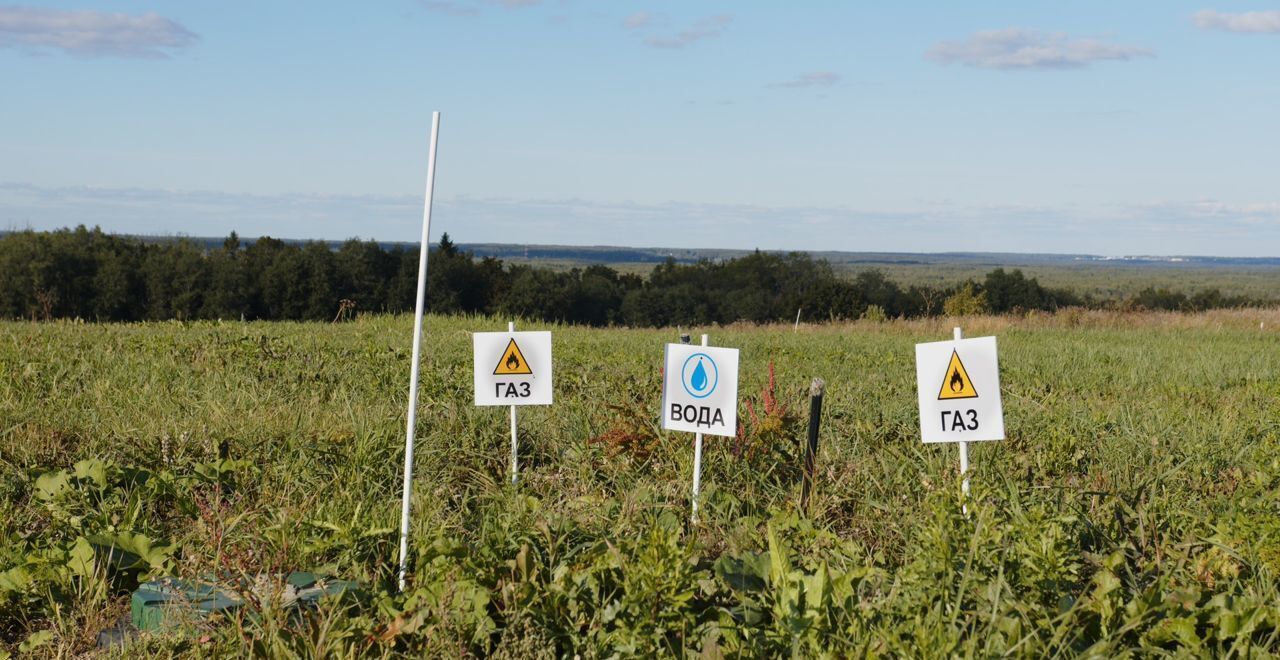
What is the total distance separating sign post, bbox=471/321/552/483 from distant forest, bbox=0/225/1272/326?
3640 cm

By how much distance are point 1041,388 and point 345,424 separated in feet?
18.8

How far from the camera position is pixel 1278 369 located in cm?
1063

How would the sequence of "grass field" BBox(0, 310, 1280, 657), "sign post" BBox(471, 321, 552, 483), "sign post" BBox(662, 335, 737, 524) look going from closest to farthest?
"grass field" BBox(0, 310, 1280, 657), "sign post" BBox(662, 335, 737, 524), "sign post" BBox(471, 321, 552, 483)

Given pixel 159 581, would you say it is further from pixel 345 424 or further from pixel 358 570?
pixel 345 424

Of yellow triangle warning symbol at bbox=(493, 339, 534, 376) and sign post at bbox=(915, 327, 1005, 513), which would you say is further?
yellow triangle warning symbol at bbox=(493, 339, 534, 376)

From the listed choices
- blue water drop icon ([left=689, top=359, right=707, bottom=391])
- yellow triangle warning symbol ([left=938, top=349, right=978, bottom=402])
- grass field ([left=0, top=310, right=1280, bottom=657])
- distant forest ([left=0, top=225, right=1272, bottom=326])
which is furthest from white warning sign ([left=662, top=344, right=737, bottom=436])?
distant forest ([left=0, top=225, right=1272, bottom=326])

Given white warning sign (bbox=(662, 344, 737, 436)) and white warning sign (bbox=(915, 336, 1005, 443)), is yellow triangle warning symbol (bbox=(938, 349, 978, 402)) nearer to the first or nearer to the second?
white warning sign (bbox=(915, 336, 1005, 443))

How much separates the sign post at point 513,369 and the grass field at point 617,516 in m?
0.39

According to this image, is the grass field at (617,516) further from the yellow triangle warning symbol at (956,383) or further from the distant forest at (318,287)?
the distant forest at (318,287)

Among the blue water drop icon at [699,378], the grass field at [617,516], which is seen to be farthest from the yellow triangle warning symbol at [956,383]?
the blue water drop icon at [699,378]

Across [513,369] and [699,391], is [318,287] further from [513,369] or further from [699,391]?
[699,391]

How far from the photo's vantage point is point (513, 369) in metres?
5.05

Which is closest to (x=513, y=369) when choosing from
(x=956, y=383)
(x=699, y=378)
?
(x=699, y=378)

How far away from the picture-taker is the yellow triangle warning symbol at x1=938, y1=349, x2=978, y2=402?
4.13 metres
